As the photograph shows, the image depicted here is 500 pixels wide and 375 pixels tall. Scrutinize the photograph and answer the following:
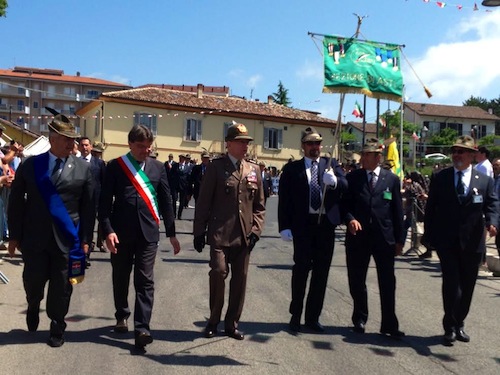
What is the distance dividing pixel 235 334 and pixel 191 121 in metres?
42.2

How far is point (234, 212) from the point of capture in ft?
19.2

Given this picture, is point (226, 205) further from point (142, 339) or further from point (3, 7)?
point (3, 7)

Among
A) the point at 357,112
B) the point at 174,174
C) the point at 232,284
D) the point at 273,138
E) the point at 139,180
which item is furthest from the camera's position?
the point at 273,138

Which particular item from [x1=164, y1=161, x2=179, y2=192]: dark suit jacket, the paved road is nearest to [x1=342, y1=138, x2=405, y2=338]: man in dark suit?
the paved road

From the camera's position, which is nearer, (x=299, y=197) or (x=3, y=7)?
(x=299, y=197)

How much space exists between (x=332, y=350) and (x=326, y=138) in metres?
46.9

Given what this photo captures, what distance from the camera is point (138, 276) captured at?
554 centimetres

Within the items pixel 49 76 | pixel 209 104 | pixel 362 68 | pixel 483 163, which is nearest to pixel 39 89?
pixel 49 76

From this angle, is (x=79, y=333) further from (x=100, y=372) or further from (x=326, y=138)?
(x=326, y=138)

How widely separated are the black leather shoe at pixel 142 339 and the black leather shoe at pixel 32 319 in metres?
1.13

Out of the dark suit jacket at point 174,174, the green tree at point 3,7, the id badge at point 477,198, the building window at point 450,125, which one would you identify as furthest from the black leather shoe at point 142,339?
the building window at point 450,125

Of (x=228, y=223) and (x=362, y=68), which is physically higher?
(x=362, y=68)

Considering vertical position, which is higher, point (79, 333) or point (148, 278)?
point (148, 278)

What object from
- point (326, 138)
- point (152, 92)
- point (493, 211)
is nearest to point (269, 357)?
point (493, 211)
